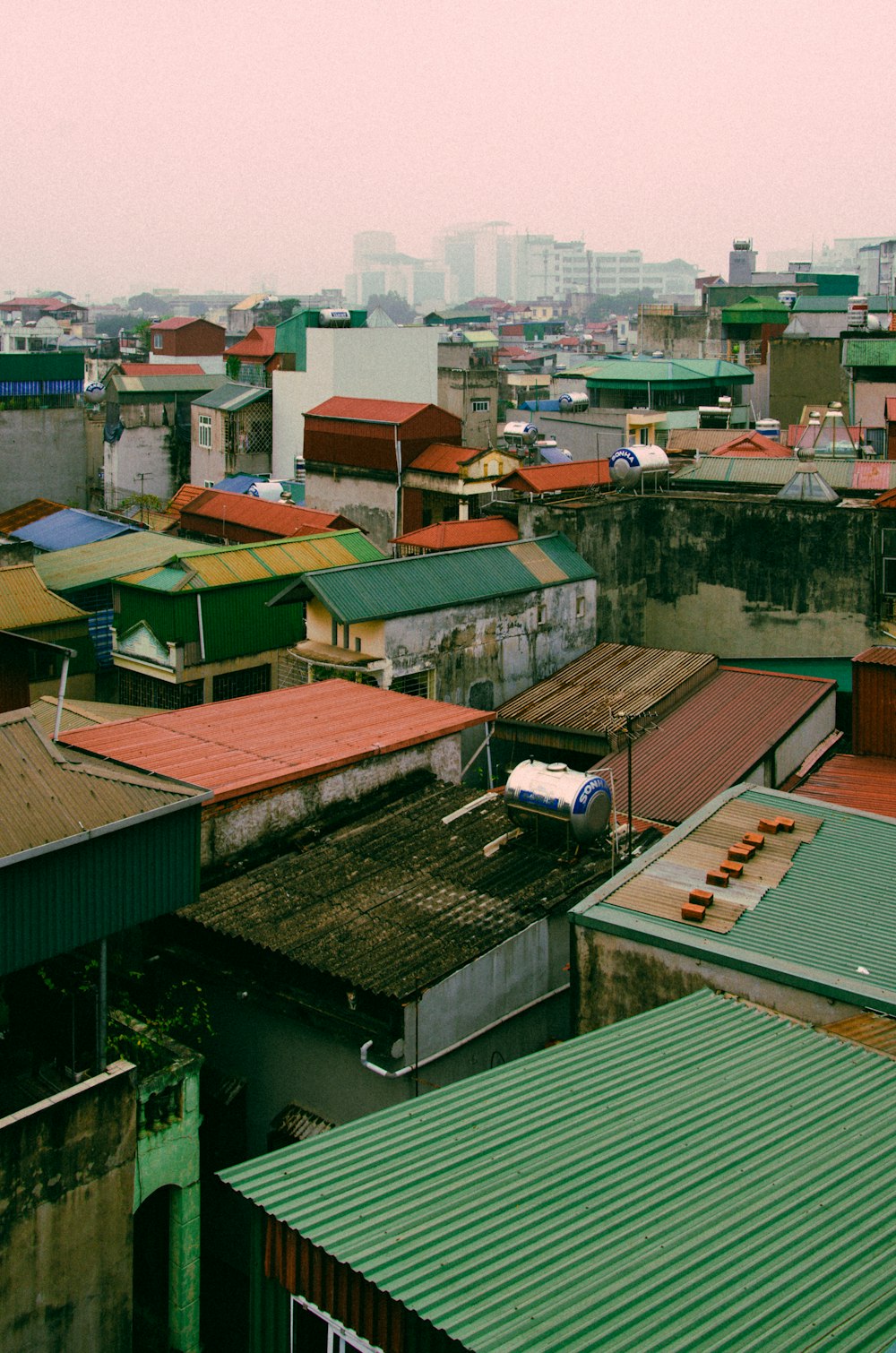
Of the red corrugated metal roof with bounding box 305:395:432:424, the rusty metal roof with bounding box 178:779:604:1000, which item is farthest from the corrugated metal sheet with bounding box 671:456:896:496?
the rusty metal roof with bounding box 178:779:604:1000

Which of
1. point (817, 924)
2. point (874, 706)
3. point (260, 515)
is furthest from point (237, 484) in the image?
point (817, 924)

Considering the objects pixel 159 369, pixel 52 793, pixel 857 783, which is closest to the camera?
pixel 52 793

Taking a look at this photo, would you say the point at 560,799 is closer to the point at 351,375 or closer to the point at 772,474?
the point at 772,474

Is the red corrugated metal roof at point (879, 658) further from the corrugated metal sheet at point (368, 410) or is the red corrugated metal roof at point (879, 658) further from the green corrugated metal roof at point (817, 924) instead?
the corrugated metal sheet at point (368, 410)

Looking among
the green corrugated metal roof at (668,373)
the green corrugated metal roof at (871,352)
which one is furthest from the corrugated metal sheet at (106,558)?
the green corrugated metal roof at (668,373)

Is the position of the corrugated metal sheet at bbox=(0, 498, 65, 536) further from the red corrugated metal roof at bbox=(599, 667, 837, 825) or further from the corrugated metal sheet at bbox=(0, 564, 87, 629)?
the red corrugated metal roof at bbox=(599, 667, 837, 825)

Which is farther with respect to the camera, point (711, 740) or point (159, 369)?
point (159, 369)

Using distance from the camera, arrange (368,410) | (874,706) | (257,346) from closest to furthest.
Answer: (874,706), (368,410), (257,346)
